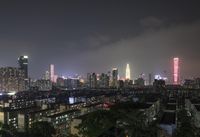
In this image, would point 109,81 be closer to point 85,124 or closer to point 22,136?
point 22,136

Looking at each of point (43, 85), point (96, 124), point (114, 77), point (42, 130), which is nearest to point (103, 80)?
point (114, 77)

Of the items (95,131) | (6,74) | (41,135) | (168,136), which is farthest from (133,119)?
(6,74)

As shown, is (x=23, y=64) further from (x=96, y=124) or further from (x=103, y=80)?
(x=96, y=124)

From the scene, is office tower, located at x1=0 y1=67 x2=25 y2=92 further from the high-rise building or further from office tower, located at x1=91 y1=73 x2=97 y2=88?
office tower, located at x1=91 y1=73 x2=97 y2=88

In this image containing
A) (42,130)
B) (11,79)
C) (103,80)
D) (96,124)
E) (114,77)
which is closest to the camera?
(96,124)

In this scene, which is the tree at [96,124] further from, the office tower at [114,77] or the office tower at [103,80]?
the office tower at [114,77]

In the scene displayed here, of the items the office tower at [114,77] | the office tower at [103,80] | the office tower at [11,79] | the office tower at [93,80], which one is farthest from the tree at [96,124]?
the office tower at [114,77]

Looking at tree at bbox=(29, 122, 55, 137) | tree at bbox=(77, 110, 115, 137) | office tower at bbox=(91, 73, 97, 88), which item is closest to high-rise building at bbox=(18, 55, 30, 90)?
office tower at bbox=(91, 73, 97, 88)

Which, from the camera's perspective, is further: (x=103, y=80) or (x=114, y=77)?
(x=114, y=77)
